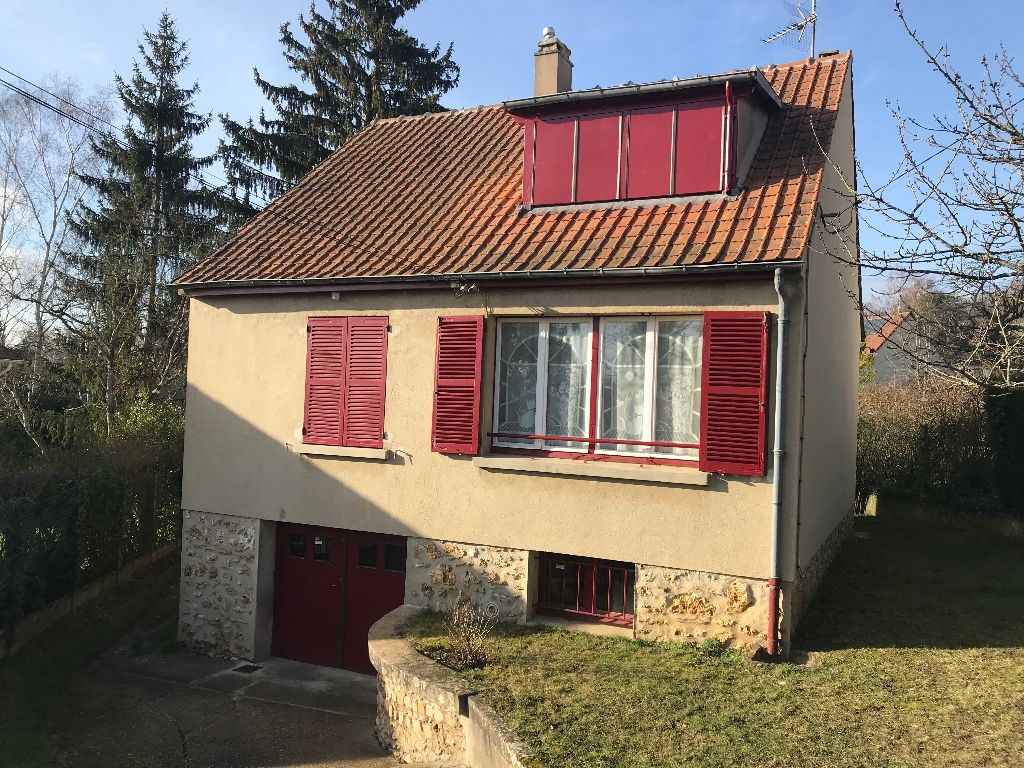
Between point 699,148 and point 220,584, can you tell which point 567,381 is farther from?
A: point 220,584

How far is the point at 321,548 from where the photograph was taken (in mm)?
9992

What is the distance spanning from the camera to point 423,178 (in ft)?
36.4

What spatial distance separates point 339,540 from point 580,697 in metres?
4.51

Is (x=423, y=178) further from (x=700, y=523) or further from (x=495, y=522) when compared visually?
(x=700, y=523)

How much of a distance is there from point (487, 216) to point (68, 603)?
26.0ft

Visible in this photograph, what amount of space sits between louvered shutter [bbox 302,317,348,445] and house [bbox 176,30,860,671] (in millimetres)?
35

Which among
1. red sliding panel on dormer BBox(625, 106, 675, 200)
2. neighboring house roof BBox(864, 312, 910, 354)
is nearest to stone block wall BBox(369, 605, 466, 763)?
neighboring house roof BBox(864, 312, 910, 354)

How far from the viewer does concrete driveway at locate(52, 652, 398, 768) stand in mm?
7566

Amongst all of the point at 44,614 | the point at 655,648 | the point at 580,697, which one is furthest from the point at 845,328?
the point at 44,614

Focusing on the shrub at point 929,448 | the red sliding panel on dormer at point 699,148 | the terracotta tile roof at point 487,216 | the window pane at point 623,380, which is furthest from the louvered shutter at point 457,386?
the shrub at point 929,448

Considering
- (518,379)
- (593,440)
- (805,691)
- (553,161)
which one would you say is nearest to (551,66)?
(553,161)

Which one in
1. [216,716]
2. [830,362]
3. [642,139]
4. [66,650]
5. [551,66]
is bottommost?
[216,716]

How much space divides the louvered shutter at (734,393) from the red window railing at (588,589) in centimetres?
170

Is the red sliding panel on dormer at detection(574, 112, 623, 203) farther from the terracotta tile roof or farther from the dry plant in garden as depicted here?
the dry plant in garden
